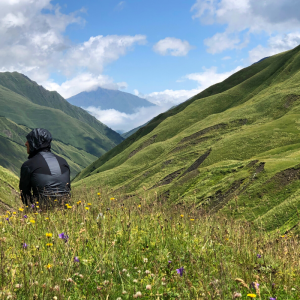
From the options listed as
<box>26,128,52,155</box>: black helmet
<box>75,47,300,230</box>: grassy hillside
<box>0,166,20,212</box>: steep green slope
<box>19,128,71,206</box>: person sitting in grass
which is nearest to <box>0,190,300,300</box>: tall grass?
<box>75,47,300,230</box>: grassy hillside

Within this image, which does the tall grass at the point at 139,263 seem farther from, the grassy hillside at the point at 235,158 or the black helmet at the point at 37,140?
the black helmet at the point at 37,140

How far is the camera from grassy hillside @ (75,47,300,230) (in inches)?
1090

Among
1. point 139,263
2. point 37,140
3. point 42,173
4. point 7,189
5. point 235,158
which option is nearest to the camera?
point 139,263

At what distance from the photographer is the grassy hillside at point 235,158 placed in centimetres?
2769

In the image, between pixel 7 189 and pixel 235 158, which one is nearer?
pixel 7 189

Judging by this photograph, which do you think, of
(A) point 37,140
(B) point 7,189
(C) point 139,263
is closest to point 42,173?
(A) point 37,140

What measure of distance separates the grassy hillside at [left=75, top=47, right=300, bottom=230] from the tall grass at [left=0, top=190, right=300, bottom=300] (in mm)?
1702

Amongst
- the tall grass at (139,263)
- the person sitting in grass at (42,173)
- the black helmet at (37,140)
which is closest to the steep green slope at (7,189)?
the person sitting in grass at (42,173)

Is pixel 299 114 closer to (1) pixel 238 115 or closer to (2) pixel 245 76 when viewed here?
(1) pixel 238 115

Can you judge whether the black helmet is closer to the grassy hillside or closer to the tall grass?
the grassy hillside

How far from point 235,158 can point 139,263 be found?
195 feet

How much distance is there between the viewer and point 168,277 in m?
5.53

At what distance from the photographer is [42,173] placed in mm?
10352

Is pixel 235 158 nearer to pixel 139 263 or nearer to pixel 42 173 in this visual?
pixel 42 173
